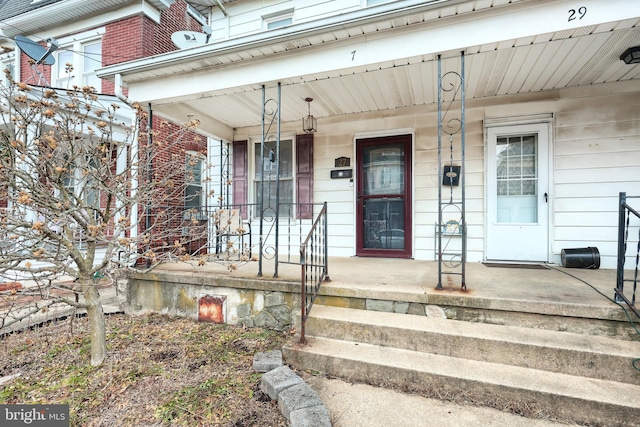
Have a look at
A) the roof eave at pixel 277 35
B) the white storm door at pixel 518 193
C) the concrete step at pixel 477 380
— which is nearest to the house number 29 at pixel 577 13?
the roof eave at pixel 277 35

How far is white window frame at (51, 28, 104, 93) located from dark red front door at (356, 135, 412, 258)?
595cm

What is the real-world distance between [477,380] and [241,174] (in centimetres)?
439

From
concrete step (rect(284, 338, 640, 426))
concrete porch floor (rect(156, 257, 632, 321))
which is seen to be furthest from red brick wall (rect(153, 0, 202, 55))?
concrete step (rect(284, 338, 640, 426))

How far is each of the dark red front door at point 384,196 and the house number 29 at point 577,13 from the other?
2205 millimetres

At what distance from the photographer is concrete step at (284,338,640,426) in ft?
5.57

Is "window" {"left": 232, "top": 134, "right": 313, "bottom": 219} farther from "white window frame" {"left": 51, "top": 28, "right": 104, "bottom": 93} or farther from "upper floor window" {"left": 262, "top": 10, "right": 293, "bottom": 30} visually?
"white window frame" {"left": 51, "top": 28, "right": 104, "bottom": 93}

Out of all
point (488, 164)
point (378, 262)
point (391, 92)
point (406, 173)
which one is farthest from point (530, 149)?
point (378, 262)

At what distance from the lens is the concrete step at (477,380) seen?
170 cm

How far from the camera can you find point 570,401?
172 centimetres

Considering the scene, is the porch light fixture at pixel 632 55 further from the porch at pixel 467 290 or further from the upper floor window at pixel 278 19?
the upper floor window at pixel 278 19

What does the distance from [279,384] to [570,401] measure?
172cm

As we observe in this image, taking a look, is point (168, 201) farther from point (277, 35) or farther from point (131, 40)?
point (131, 40)

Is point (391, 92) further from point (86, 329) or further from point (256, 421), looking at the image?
point (86, 329)

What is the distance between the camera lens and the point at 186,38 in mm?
4551
